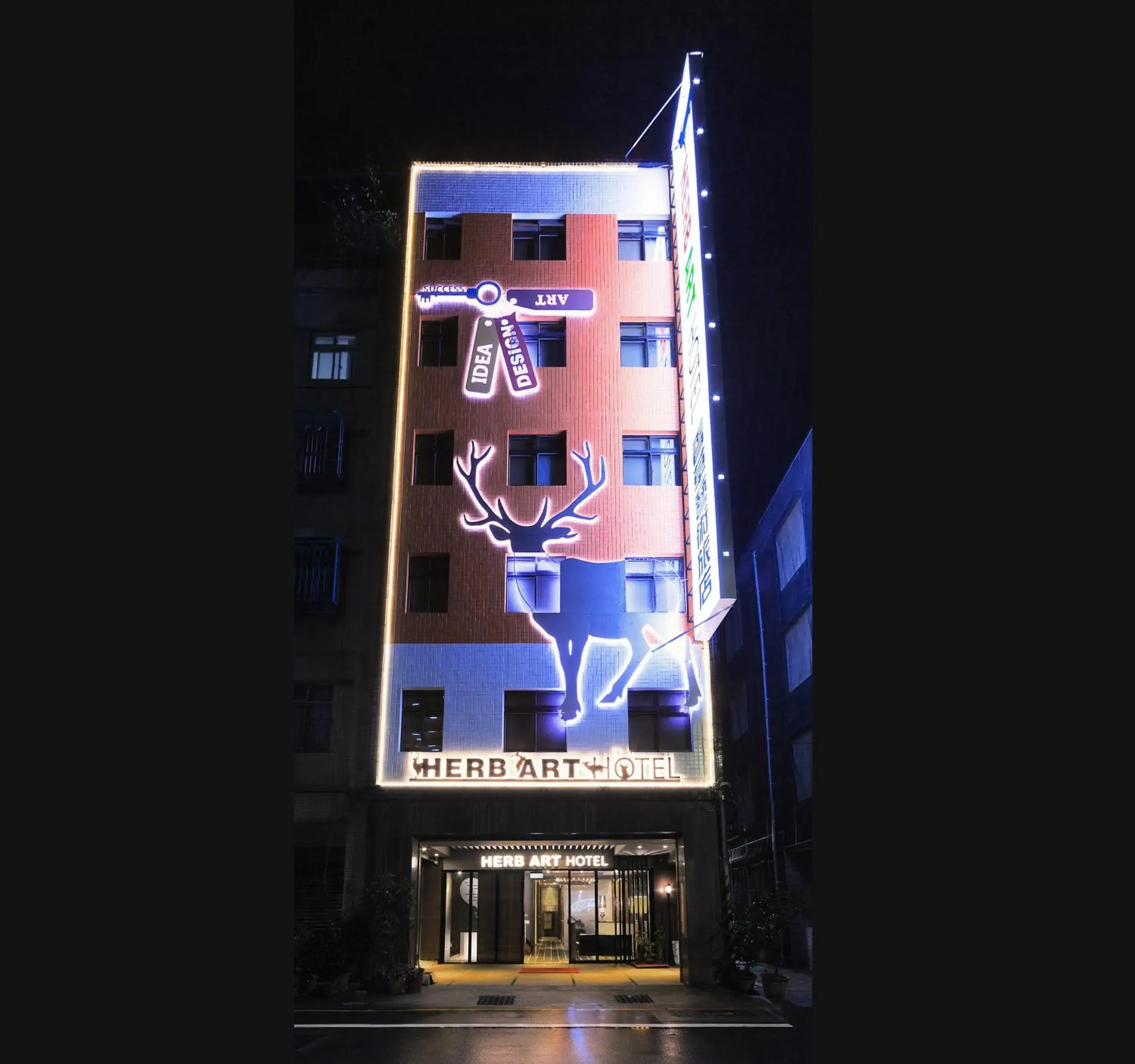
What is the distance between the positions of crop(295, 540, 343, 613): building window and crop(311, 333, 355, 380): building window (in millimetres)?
3676

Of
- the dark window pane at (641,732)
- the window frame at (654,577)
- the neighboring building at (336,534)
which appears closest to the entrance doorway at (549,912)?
the neighboring building at (336,534)

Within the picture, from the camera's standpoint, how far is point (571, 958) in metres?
21.2

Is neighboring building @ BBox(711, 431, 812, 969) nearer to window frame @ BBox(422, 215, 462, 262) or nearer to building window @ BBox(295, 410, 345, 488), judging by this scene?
window frame @ BBox(422, 215, 462, 262)

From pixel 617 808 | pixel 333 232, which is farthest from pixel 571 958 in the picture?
pixel 333 232

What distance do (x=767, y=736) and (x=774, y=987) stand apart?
13.1 meters

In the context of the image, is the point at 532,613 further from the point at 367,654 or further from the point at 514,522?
the point at 367,654

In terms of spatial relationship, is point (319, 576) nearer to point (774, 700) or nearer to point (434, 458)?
point (434, 458)

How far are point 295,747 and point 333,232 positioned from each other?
35.2 feet

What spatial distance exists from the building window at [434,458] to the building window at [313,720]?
443cm

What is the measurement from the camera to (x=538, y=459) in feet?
63.1

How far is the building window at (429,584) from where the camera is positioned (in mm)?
18422

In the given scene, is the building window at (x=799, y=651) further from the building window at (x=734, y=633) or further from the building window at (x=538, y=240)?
the building window at (x=538, y=240)

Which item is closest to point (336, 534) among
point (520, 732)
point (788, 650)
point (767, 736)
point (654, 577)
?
point (520, 732)

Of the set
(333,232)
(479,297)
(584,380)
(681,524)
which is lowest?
(681,524)
